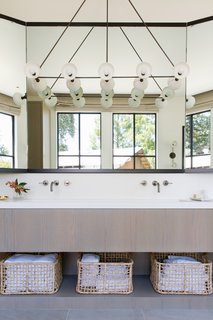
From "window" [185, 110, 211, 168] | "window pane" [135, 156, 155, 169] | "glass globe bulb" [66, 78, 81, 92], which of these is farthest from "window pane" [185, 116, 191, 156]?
"glass globe bulb" [66, 78, 81, 92]

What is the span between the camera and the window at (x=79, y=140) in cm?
212

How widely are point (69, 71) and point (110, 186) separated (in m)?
1.06

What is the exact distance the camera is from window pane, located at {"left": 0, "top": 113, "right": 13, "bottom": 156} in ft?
6.89

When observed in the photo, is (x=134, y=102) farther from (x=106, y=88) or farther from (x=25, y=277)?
(x=25, y=277)

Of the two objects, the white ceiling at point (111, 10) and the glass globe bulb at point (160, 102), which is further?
the glass globe bulb at point (160, 102)

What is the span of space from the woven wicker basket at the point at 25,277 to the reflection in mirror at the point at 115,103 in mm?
841

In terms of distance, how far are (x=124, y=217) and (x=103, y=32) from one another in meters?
1.66

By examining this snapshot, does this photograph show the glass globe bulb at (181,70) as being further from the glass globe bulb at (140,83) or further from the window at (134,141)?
the window at (134,141)

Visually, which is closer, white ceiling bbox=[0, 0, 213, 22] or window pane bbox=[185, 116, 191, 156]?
white ceiling bbox=[0, 0, 213, 22]

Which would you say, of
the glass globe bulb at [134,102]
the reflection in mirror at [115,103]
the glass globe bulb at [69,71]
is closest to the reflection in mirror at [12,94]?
the reflection in mirror at [115,103]

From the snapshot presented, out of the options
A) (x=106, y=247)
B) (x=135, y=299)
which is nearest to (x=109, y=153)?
(x=106, y=247)

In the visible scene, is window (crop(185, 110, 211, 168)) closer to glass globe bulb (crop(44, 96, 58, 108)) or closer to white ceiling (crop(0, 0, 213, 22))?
white ceiling (crop(0, 0, 213, 22))

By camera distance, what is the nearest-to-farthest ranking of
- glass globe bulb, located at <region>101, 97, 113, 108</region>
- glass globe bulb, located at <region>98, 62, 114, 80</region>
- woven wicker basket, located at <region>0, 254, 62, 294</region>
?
woven wicker basket, located at <region>0, 254, 62, 294</region>
glass globe bulb, located at <region>98, 62, 114, 80</region>
glass globe bulb, located at <region>101, 97, 113, 108</region>

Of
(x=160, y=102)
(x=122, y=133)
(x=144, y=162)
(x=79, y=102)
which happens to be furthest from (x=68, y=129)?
(x=160, y=102)
